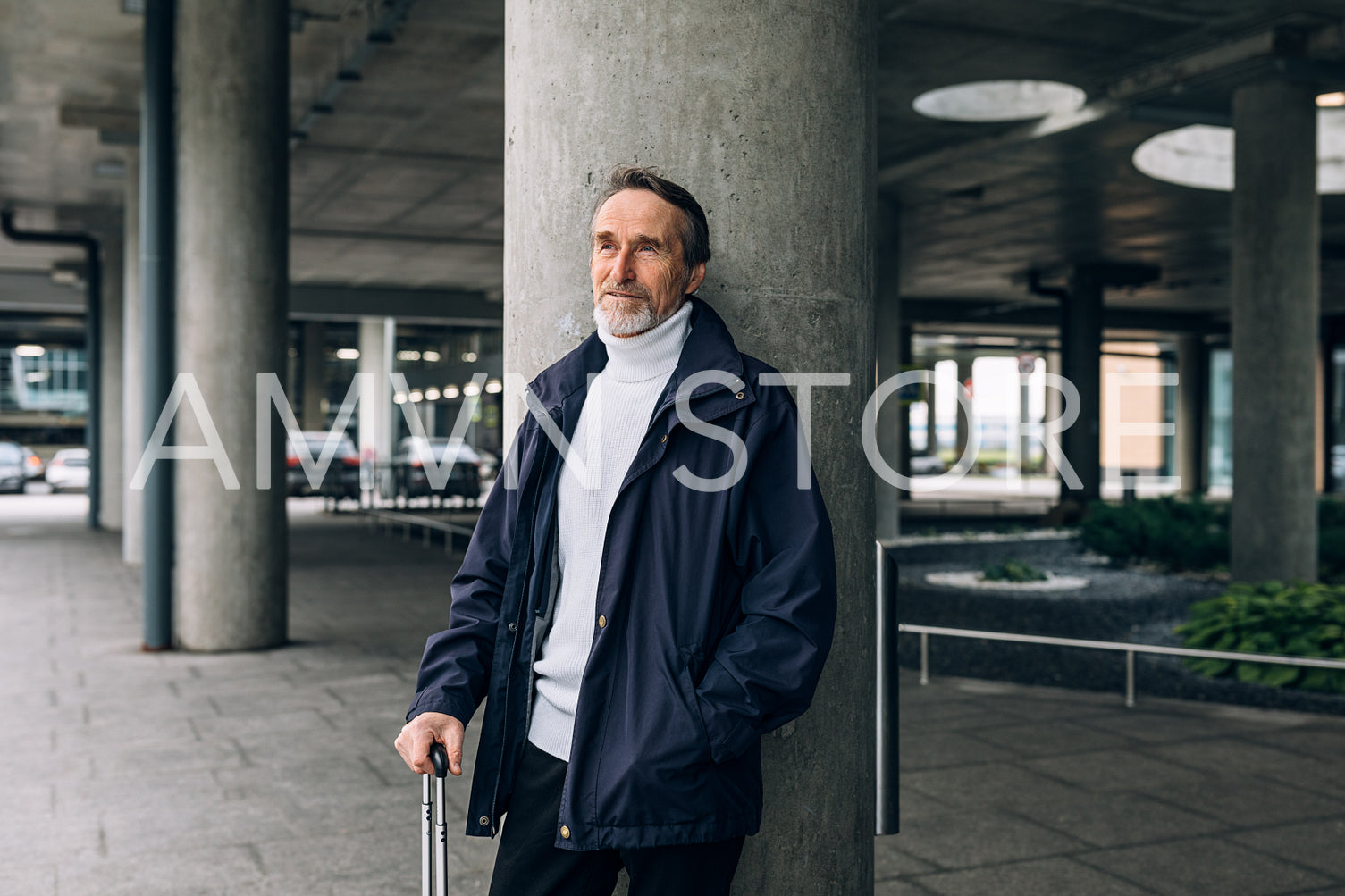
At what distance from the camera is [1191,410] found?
4141cm

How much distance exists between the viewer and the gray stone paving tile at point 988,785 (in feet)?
17.4

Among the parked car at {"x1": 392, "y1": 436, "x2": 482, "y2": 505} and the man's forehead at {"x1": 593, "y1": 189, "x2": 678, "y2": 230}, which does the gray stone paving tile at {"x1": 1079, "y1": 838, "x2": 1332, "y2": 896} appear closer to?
the man's forehead at {"x1": 593, "y1": 189, "x2": 678, "y2": 230}

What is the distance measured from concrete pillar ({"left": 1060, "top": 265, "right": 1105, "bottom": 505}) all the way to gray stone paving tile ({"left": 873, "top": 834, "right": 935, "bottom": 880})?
22085mm

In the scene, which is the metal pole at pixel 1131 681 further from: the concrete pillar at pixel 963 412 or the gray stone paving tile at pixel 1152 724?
the concrete pillar at pixel 963 412

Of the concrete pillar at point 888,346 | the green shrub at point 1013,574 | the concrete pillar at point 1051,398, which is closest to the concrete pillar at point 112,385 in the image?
the concrete pillar at point 888,346

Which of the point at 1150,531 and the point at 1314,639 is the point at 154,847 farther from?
the point at 1150,531

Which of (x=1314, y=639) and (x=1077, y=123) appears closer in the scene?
(x=1314, y=639)

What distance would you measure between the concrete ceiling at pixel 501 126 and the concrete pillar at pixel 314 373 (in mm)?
15615

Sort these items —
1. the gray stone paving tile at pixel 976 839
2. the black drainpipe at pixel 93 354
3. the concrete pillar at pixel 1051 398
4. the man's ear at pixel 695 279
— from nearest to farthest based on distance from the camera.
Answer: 1. the man's ear at pixel 695 279
2. the gray stone paving tile at pixel 976 839
3. the black drainpipe at pixel 93 354
4. the concrete pillar at pixel 1051 398

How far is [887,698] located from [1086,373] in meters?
23.9

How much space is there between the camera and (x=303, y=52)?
1262cm

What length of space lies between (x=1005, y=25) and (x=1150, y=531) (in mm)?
7557

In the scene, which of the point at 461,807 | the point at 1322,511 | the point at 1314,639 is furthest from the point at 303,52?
the point at 1322,511

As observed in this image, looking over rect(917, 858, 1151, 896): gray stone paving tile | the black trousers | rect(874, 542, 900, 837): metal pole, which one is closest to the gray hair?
the black trousers
